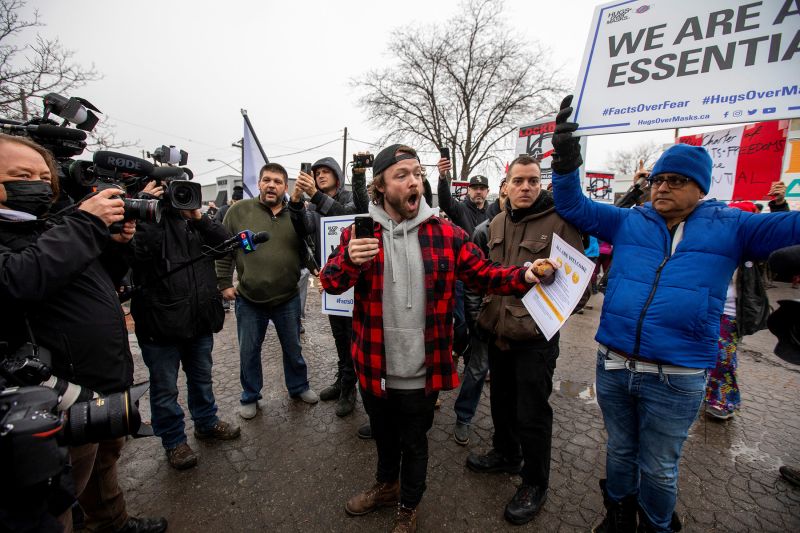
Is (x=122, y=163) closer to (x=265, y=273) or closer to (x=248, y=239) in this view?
(x=248, y=239)

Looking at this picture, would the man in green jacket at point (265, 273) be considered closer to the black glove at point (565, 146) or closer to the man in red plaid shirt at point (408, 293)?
the man in red plaid shirt at point (408, 293)

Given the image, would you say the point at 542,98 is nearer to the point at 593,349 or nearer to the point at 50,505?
the point at 593,349

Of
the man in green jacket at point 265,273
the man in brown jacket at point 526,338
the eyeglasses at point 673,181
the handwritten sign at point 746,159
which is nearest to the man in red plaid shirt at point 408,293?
the man in brown jacket at point 526,338

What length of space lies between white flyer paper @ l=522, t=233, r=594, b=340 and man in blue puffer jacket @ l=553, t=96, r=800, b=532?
0.26 meters

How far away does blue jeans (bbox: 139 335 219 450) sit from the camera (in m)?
2.59

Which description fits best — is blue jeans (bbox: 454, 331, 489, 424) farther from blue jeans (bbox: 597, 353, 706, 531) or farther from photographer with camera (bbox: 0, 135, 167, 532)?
photographer with camera (bbox: 0, 135, 167, 532)

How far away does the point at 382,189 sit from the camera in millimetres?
1995

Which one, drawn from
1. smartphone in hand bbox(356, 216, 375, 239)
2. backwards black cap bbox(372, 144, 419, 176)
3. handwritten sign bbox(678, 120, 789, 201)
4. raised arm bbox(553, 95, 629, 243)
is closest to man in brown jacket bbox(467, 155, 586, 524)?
raised arm bbox(553, 95, 629, 243)

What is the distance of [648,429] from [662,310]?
628 millimetres

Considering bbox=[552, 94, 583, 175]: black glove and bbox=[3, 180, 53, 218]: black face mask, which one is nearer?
bbox=[3, 180, 53, 218]: black face mask

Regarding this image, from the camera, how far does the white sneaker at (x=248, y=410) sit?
10.7 ft

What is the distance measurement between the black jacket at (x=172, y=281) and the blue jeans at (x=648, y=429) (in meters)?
2.76

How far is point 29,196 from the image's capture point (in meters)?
1.50

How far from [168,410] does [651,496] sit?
10.2ft
